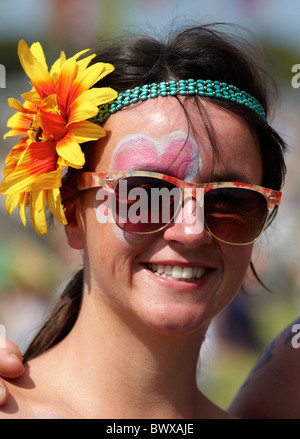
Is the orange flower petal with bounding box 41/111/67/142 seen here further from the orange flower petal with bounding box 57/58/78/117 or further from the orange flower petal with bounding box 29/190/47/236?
the orange flower petal with bounding box 29/190/47/236

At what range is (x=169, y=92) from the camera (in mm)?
2137

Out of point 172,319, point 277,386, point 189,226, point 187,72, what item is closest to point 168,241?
point 189,226

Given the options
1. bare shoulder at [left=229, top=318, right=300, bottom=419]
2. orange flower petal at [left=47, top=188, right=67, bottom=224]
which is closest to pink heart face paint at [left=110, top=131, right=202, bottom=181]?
orange flower petal at [left=47, top=188, right=67, bottom=224]

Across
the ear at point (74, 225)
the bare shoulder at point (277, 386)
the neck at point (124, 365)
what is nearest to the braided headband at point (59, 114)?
the ear at point (74, 225)

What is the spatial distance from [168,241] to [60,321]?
75cm

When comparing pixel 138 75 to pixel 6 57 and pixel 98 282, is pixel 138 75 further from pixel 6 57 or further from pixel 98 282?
pixel 6 57

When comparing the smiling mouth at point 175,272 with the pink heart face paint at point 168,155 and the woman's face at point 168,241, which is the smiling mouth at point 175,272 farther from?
the pink heart face paint at point 168,155

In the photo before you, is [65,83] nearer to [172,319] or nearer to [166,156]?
[166,156]

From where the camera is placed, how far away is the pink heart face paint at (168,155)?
204 cm

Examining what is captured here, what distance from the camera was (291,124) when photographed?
8.82m

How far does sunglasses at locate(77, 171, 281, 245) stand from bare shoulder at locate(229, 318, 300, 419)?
2.87ft
